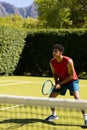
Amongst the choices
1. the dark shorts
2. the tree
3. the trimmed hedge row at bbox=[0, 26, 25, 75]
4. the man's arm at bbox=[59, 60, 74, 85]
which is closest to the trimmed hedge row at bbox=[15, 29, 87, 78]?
the trimmed hedge row at bbox=[0, 26, 25, 75]

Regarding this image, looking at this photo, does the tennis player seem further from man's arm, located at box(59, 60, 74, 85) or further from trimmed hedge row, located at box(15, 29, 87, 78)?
trimmed hedge row, located at box(15, 29, 87, 78)

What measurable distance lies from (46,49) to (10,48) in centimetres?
202

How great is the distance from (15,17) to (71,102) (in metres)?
83.8

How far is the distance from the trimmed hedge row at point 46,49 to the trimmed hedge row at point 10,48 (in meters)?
0.60

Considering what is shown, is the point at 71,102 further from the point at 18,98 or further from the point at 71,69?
the point at 71,69

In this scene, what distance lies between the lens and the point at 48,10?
153ft

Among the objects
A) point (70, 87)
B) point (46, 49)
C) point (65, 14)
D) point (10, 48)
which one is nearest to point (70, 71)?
point (70, 87)

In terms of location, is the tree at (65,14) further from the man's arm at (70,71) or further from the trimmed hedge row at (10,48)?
the man's arm at (70,71)

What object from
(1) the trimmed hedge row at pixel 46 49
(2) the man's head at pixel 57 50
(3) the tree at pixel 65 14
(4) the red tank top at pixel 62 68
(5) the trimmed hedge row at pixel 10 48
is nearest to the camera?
(2) the man's head at pixel 57 50

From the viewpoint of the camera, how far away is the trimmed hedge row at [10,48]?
20927 millimetres

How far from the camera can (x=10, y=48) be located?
2156 centimetres

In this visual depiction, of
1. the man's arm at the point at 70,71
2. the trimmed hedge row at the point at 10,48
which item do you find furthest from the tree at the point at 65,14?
the man's arm at the point at 70,71

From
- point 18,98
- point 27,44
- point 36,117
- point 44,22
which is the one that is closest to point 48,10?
point 44,22

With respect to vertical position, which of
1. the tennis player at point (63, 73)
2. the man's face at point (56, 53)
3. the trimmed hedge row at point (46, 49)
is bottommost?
the trimmed hedge row at point (46, 49)
